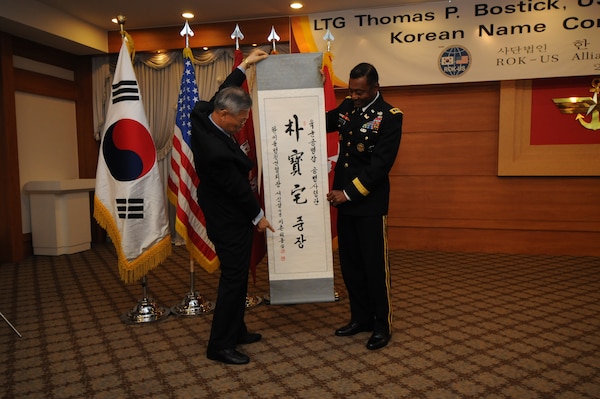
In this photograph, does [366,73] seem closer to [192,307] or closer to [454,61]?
[192,307]

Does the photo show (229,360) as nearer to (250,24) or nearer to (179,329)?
(179,329)

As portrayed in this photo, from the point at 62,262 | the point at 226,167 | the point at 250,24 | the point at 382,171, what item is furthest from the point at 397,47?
the point at 62,262

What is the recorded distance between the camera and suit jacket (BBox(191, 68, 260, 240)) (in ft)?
7.48

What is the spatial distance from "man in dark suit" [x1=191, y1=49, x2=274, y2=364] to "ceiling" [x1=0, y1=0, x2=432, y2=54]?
9.58ft

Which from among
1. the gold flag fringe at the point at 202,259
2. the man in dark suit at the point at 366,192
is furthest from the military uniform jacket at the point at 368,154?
the gold flag fringe at the point at 202,259

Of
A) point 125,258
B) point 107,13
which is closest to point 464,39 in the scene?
point 107,13

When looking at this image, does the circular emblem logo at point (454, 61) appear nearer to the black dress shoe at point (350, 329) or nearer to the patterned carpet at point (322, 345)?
the patterned carpet at point (322, 345)

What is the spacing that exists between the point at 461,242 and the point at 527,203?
0.82 metres

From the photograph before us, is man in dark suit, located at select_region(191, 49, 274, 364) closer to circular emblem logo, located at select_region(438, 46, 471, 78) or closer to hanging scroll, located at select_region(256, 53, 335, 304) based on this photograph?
hanging scroll, located at select_region(256, 53, 335, 304)

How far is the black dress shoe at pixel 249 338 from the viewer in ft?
9.03

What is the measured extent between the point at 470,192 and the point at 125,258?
3828 millimetres

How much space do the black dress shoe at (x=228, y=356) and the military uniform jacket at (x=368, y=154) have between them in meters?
0.95

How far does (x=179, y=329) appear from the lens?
3.05m

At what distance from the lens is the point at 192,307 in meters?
3.37
